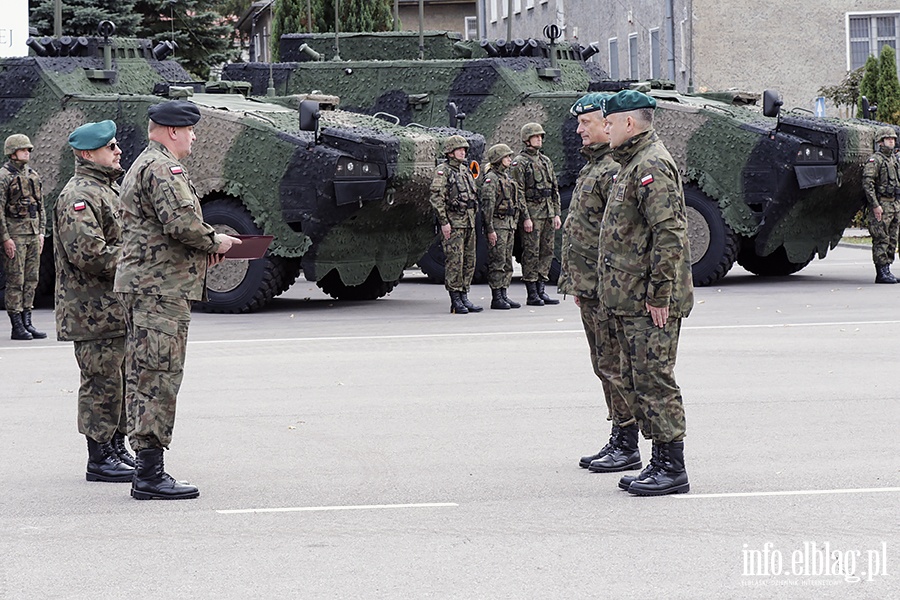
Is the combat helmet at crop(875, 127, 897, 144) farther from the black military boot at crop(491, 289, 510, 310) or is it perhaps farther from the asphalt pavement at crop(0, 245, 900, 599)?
the asphalt pavement at crop(0, 245, 900, 599)

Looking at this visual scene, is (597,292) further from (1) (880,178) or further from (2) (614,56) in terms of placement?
(2) (614,56)

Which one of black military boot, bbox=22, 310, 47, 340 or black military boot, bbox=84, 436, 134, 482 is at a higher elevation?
black military boot, bbox=22, 310, 47, 340

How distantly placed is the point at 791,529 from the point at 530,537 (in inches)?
39.9

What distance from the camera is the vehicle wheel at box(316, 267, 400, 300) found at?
60.4ft

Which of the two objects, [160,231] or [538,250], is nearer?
[160,231]

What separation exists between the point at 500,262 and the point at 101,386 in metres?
8.96

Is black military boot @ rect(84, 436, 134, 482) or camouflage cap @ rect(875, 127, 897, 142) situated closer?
black military boot @ rect(84, 436, 134, 482)

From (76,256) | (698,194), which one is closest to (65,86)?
(698,194)

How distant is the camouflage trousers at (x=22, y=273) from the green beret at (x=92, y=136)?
659 cm

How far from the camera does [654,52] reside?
3944cm

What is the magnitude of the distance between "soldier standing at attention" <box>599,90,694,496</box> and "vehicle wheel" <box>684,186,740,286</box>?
11.2 meters

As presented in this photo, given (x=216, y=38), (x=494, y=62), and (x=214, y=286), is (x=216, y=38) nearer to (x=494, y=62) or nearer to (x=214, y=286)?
(x=494, y=62)

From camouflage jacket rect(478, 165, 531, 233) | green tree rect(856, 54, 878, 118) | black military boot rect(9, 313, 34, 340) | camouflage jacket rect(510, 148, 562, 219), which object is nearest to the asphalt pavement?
black military boot rect(9, 313, 34, 340)

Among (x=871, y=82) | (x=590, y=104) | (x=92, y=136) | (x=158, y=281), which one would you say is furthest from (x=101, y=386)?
(x=871, y=82)
